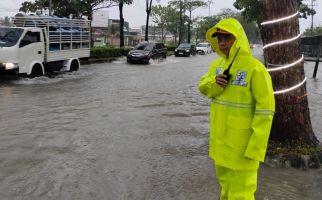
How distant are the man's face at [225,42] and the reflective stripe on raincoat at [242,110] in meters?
0.05

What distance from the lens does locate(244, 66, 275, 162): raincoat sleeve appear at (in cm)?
324

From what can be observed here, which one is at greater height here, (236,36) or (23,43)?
(23,43)

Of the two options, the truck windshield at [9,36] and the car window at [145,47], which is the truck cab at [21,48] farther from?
the car window at [145,47]

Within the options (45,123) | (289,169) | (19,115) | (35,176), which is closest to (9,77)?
(19,115)

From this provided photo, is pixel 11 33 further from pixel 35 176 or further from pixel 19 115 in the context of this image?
pixel 35 176

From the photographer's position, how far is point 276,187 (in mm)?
5207

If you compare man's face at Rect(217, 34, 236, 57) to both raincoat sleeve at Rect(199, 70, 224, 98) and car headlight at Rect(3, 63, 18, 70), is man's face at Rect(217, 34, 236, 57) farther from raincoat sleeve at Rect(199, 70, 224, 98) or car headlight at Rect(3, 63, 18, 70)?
car headlight at Rect(3, 63, 18, 70)

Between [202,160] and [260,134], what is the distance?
10.5 ft

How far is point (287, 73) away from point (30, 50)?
11880 mm

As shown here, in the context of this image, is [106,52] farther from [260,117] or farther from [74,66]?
[260,117]

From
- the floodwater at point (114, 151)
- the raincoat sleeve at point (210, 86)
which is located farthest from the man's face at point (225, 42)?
the floodwater at point (114, 151)

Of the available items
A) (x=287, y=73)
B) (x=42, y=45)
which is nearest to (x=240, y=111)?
(x=287, y=73)

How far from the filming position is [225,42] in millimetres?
3445

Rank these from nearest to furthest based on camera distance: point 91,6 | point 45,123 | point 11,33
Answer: point 45,123, point 11,33, point 91,6
